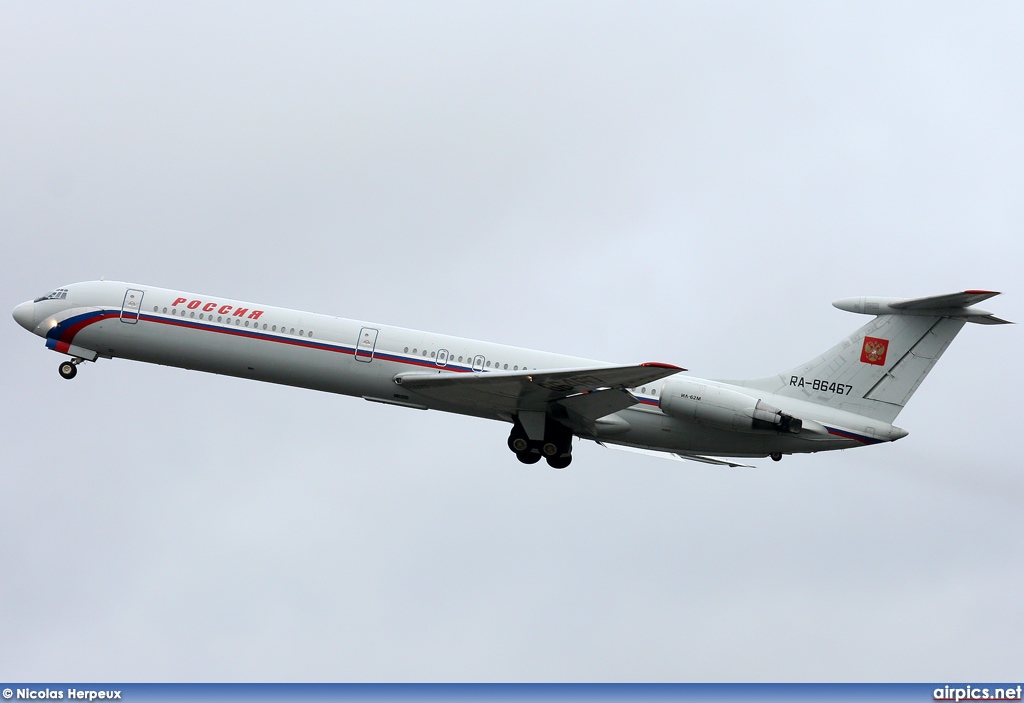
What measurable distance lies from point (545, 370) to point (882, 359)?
835 centimetres

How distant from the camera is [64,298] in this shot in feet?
97.0

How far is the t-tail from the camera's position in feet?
90.7

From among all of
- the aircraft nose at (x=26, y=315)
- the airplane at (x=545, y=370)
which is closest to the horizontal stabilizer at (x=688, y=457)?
the airplane at (x=545, y=370)

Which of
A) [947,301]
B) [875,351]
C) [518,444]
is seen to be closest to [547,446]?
[518,444]

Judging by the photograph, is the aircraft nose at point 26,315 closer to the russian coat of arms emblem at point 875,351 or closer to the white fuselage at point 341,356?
the white fuselage at point 341,356

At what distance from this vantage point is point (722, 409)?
26.7 m

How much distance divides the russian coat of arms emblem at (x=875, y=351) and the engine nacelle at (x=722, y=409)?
274 centimetres

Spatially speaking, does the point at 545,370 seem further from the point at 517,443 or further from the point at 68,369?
the point at 68,369

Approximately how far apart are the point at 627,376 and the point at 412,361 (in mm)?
5592

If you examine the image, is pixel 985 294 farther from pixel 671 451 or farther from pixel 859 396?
pixel 671 451

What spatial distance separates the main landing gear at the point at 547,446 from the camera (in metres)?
28.5

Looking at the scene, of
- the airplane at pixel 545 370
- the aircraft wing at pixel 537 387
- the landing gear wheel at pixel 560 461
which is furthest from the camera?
the landing gear wheel at pixel 560 461

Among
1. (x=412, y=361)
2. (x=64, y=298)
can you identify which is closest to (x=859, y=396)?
(x=412, y=361)

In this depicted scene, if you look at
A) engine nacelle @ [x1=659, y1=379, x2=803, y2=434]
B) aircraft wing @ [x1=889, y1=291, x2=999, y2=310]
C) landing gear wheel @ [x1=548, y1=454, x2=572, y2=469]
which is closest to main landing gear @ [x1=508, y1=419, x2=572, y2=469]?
landing gear wheel @ [x1=548, y1=454, x2=572, y2=469]
